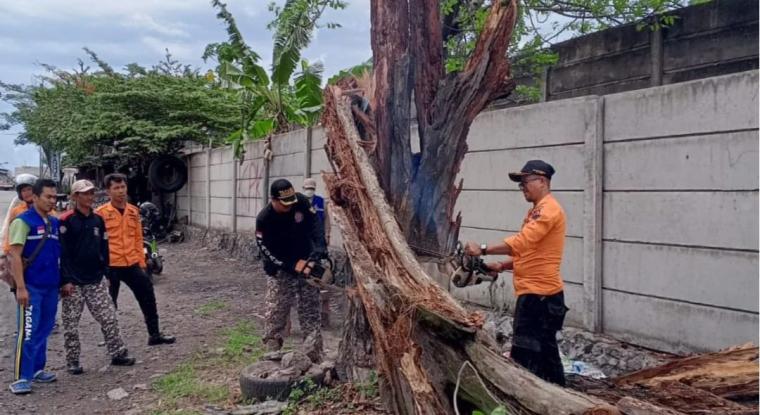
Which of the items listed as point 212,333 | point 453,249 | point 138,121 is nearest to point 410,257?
point 453,249

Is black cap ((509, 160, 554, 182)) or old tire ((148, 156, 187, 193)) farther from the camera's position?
old tire ((148, 156, 187, 193))

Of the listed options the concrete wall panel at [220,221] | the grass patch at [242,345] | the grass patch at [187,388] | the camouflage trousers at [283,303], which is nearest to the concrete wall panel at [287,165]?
the concrete wall panel at [220,221]

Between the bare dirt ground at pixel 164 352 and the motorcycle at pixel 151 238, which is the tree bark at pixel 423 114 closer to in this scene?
the bare dirt ground at pixel 164 352

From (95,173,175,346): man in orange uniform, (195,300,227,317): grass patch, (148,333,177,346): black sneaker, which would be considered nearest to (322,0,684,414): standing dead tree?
(95,173,175,346): man in orange uniform

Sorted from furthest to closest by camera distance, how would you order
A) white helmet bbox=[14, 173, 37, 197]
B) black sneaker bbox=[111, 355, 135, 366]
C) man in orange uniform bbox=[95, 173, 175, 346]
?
white helmet bbox=[14, 173, 37, 197], man in orange uniform bbox=[95, 173, 175, 346], black sneaker bbox=[111, 355, 135, 366]

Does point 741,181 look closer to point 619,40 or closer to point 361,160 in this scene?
point 361,160

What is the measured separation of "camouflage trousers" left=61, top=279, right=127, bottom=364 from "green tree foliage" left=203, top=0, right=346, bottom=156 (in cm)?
577

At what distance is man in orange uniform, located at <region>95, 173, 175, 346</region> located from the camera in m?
6.00

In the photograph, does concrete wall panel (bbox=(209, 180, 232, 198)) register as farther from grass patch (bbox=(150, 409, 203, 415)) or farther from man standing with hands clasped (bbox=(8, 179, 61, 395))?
A: grass patch (bbox=(150, 409, 203, 415))

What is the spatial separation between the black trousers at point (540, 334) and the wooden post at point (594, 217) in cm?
96

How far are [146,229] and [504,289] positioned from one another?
428 inches

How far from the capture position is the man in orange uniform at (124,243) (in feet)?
19.7

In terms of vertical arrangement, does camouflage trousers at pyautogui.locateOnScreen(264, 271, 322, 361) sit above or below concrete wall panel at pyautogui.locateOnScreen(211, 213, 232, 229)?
below

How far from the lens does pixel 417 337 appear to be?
337 centimetres
